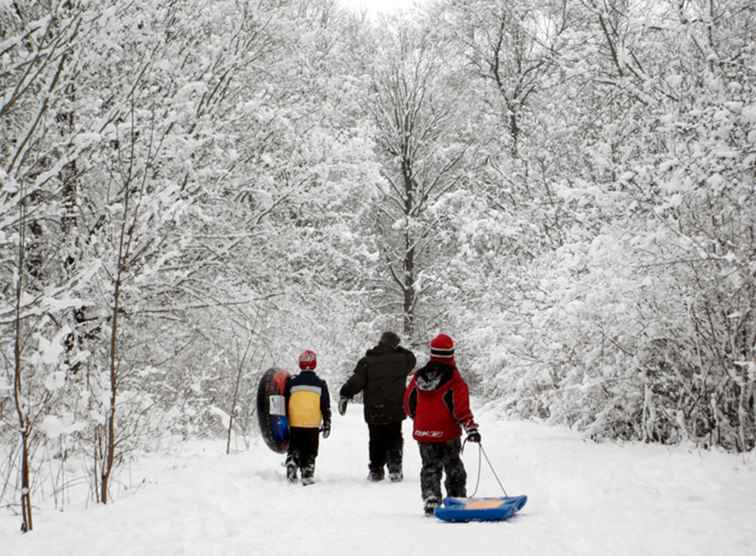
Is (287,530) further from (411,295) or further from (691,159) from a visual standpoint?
(411,295)

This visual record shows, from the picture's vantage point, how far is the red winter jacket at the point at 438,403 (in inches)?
261

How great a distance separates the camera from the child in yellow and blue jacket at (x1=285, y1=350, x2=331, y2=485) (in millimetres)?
8383

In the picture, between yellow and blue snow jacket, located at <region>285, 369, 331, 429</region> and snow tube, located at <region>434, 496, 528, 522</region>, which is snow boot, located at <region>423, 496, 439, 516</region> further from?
yellow and blue snow jacket, located at <region>285, 369, 331, 429</region>

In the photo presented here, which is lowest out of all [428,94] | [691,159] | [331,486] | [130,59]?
[331,486]

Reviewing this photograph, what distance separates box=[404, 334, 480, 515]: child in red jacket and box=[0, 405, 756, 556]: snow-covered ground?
1.64ft

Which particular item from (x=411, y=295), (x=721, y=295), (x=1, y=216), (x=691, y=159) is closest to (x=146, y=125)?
(x=1, y=216)

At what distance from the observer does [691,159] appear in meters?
6.78

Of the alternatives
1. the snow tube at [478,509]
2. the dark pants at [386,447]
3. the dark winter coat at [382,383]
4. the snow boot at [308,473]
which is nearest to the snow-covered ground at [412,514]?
the snow tube at [478,509]

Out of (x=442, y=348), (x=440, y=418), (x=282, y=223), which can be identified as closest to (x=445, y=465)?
(x=440, y=418)

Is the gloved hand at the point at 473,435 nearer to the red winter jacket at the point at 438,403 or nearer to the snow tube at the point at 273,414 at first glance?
the red winter jacket at the point at 438,403

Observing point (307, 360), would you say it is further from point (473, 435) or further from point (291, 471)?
point (473, 435)

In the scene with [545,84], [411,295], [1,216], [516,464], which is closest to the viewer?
[1,216]

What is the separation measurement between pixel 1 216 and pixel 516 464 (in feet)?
21.1

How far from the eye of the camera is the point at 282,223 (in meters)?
11.9
